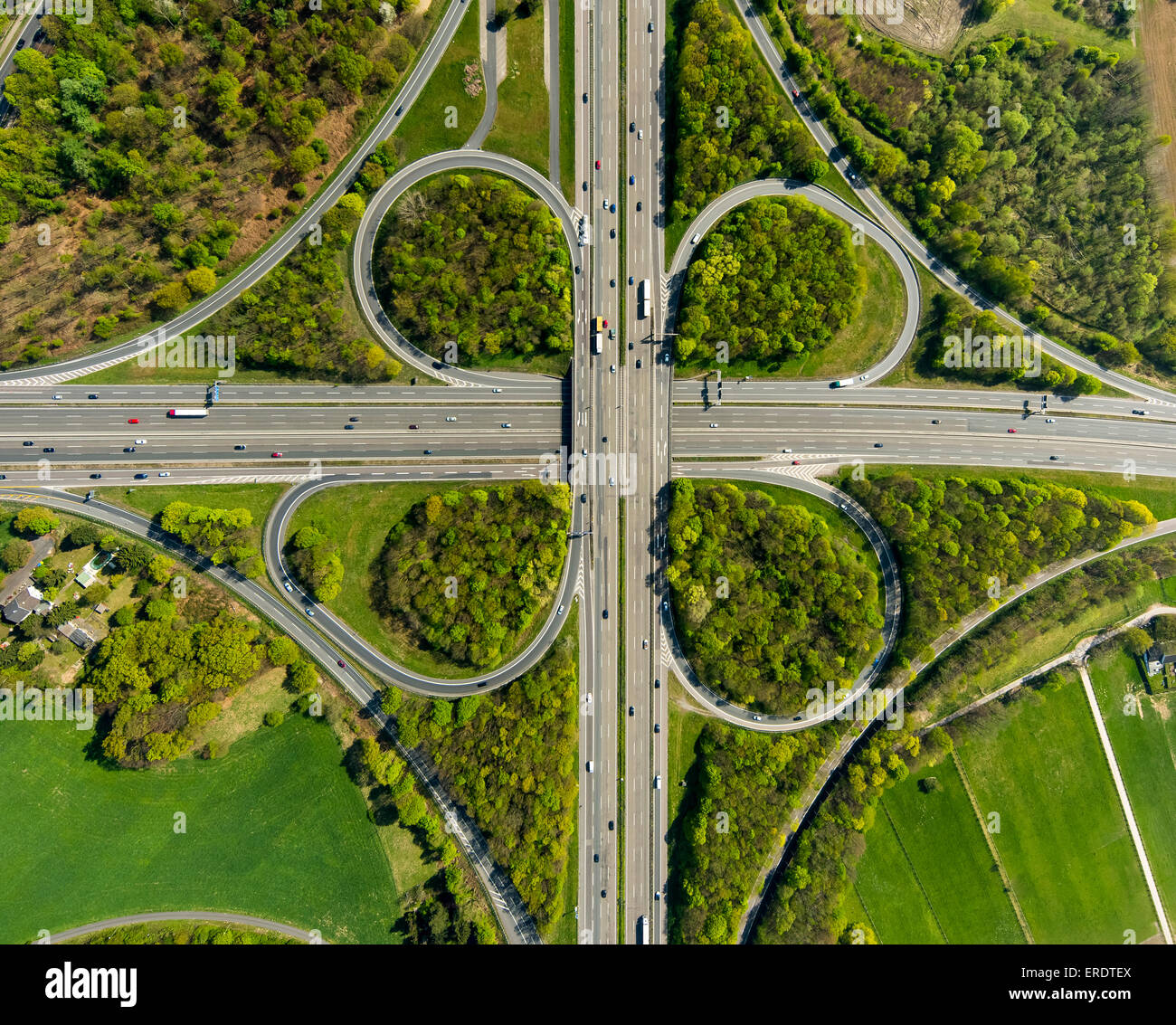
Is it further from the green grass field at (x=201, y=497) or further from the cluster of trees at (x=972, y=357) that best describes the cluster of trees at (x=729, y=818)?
the green grass field at (x=201, y=497)

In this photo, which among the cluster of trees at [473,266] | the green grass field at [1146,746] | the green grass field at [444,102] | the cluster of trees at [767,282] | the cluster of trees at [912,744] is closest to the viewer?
the cluster of trees at [473,266]

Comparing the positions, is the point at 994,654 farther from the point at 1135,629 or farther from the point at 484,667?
the point at 484,667

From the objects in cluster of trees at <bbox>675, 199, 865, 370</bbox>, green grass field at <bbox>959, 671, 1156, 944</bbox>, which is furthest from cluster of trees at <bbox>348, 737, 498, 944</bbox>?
green grass field at <bbox>959, 671, 1156, 944</bbox>

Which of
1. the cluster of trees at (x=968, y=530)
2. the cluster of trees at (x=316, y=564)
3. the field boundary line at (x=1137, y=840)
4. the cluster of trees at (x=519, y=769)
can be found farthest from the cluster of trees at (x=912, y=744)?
the cluster of trees at (x=316, y=564)

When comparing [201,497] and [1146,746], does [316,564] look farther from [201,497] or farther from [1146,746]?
[1146,746]

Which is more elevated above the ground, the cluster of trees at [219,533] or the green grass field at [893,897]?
the cluster of trees at [219,533]

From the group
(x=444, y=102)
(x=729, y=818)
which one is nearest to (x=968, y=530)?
(x=729, y=818)
